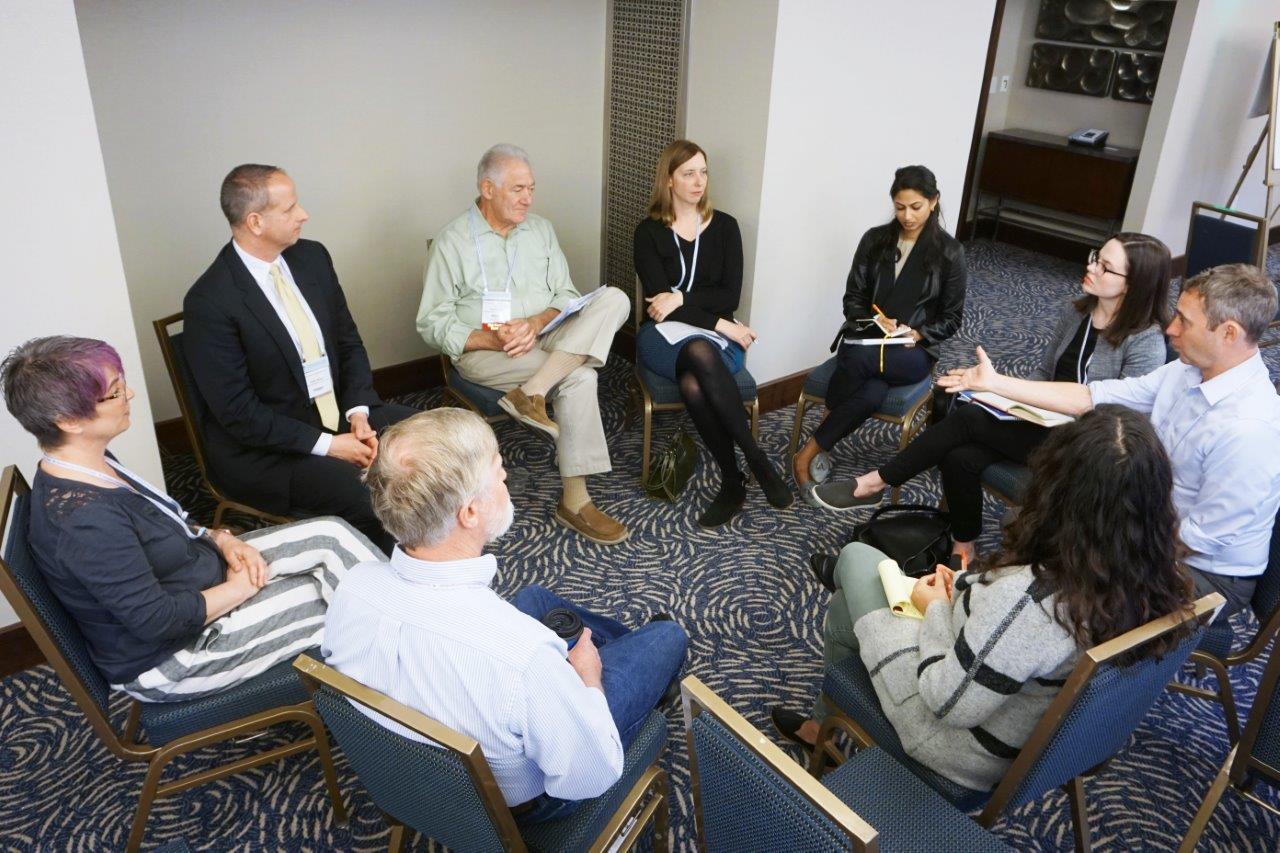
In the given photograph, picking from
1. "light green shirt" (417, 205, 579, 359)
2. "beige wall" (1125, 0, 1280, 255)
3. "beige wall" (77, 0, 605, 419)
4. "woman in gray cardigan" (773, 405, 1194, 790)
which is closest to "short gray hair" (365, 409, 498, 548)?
"woman in gray cardigan" (773, 405, 1194, 790)

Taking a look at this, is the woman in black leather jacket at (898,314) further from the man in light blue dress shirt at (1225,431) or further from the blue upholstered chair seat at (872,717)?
the blue upholstered chair seat at (872,717)

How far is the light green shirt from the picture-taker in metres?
3.52

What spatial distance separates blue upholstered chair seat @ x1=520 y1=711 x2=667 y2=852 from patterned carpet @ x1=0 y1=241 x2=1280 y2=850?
0.50 m

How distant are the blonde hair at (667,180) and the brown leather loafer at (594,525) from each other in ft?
4.22

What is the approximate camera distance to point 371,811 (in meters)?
2.30

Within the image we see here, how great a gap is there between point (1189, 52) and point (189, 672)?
6623 millimetres

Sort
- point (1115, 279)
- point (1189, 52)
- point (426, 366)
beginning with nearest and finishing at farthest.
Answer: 1. point (1115, 279)
2. point (426, 366)
3. point (1189, 52)

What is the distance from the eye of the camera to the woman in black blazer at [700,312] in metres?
3.59

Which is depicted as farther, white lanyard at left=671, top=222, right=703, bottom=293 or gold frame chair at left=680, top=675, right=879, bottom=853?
white lanyard at left=671, top=222, right=703, bottom=293

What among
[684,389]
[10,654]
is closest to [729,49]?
[684,389]

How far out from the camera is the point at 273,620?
214 cm

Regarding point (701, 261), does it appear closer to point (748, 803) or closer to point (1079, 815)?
point (1079, 815)

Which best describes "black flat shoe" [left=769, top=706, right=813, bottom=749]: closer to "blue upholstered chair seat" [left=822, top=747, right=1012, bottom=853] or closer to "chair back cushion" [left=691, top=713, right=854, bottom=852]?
"blue upholstered chair seat" [left=822, top=747, right=1012, bottom=853]

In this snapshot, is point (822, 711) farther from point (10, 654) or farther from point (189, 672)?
point (10, 654)
